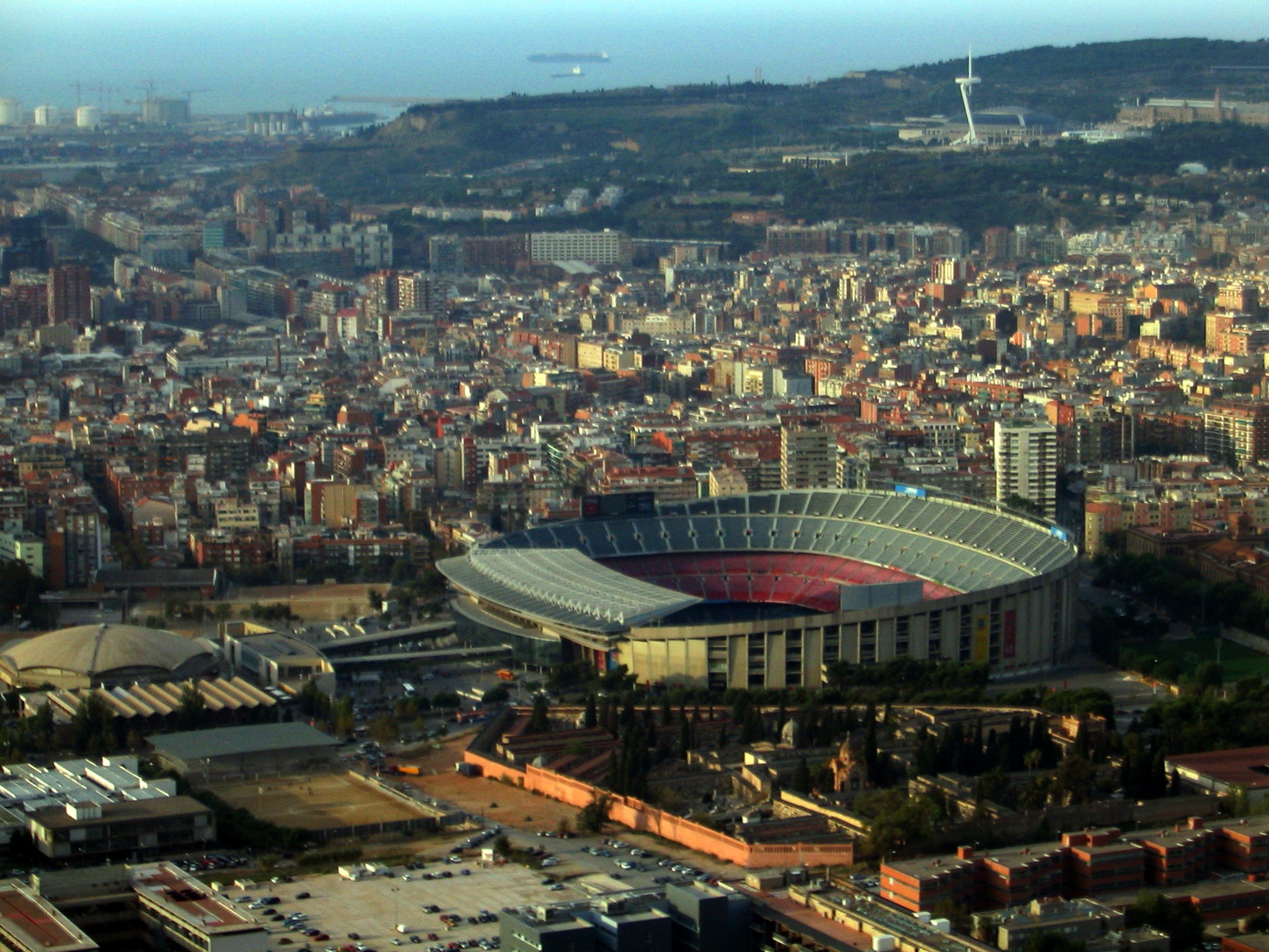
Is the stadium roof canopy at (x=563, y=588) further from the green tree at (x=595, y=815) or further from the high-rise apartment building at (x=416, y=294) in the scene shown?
the high-rise apartment building at (x=416, y=294)

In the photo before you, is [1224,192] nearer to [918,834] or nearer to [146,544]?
[146,544]

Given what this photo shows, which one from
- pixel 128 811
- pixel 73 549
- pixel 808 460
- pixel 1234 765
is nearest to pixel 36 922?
pixel 128 811

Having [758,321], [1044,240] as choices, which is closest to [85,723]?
[758,321]

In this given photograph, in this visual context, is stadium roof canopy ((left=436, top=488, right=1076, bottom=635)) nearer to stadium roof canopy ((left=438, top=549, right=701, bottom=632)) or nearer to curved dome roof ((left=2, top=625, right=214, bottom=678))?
stadium roof canopy ((left=438, top=549, right=701, bottom=632))

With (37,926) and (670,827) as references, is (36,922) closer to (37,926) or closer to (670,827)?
(37,926)

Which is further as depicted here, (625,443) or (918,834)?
(625,443)
